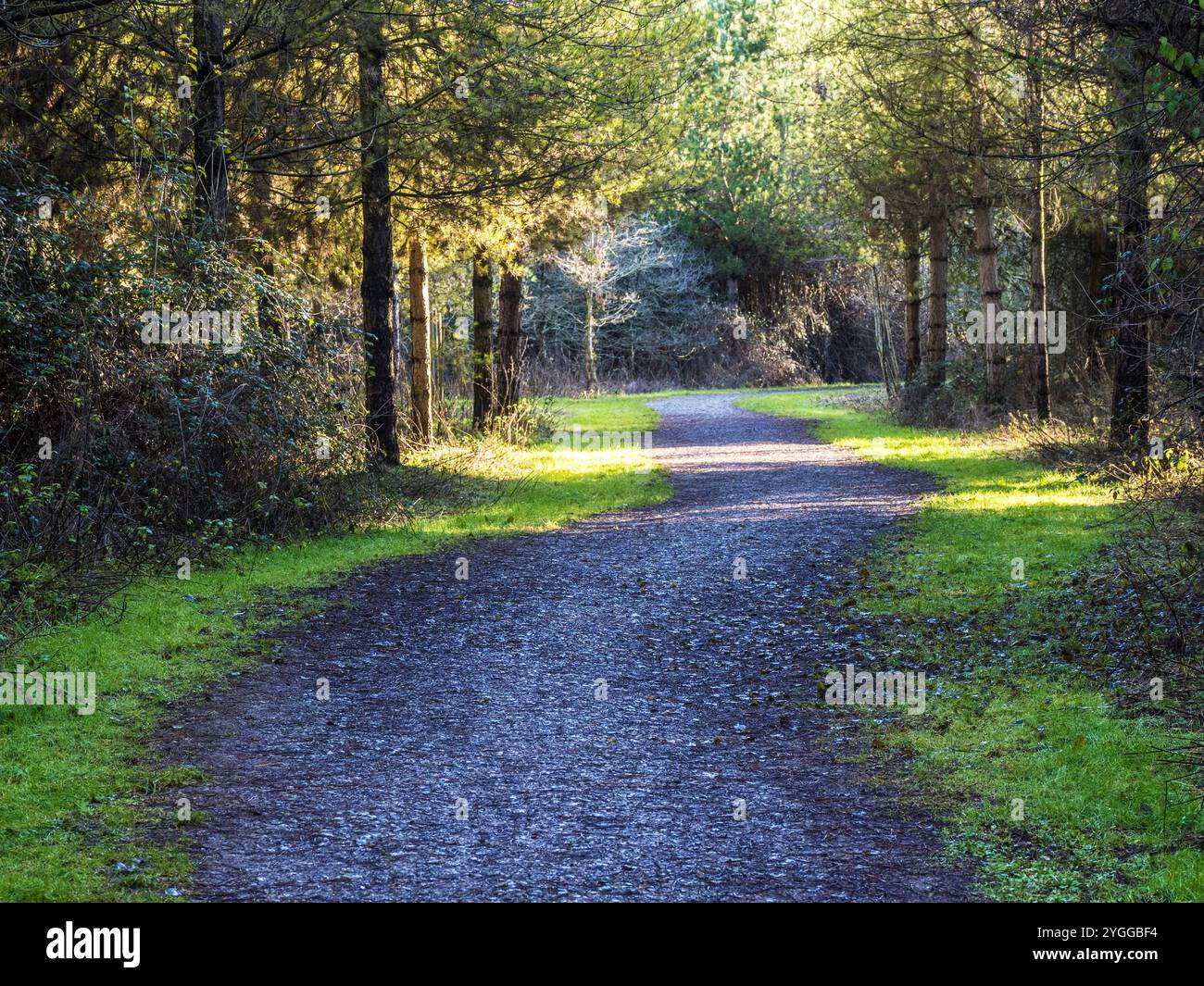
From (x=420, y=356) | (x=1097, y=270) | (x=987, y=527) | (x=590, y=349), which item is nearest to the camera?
(x=987, y=527)

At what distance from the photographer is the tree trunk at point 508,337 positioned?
928 inches

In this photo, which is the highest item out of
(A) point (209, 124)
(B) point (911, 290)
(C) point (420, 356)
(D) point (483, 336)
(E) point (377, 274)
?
(A) point (209, 124)

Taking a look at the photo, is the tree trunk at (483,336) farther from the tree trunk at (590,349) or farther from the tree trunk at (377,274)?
the tree trunk at (590,349)

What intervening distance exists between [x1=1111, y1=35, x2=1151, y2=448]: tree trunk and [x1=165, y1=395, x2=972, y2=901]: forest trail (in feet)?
12.5

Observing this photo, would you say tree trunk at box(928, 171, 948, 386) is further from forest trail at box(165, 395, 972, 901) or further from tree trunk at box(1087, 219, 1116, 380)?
forest trail at box(165, 395, 972, 901)

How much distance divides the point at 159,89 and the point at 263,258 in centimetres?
244

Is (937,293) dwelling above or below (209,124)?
below

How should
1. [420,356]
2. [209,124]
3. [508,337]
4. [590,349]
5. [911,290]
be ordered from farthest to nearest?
1. [590,349]
2. [911,290]
3. [508,337]
4. [420,356]
5. [209,124]

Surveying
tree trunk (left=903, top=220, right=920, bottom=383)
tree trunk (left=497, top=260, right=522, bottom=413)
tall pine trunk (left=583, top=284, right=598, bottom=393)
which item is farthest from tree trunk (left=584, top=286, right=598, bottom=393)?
tree trunk (left=497, top=260, right=522, bottom=413)

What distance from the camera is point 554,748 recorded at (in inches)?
290

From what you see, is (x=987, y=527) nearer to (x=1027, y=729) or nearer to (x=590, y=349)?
(x=1027, y=729)

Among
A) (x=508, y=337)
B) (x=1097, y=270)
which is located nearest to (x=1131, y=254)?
(x=1097, y=270)

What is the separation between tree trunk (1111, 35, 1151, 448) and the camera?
9.17 metres

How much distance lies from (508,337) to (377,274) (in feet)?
24.2
